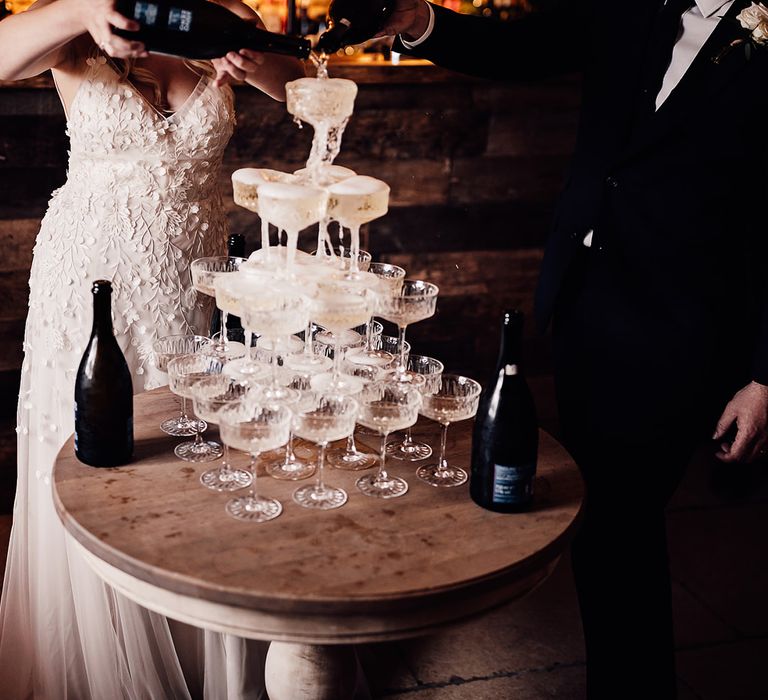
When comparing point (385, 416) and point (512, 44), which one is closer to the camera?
point (385, 416)

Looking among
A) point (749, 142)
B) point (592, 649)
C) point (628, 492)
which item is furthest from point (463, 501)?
point (749, 142)

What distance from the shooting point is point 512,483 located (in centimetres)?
155

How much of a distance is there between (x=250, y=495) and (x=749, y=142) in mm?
1235

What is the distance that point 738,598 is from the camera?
2.96m

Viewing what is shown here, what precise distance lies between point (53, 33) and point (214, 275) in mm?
701

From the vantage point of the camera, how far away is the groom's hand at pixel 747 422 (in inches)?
76.5

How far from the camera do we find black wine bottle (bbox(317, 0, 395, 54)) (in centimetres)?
175

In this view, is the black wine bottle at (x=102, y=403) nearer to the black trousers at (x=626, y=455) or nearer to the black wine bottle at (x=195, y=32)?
the black wine bottle at (x=195, y=32)

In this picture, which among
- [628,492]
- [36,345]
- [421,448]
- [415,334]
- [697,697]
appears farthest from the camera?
[415,334]

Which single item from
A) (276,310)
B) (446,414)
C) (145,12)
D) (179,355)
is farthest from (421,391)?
(145,12)

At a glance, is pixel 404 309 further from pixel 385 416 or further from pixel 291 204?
pixel 291 204

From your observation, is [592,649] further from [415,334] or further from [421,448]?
[415,334]

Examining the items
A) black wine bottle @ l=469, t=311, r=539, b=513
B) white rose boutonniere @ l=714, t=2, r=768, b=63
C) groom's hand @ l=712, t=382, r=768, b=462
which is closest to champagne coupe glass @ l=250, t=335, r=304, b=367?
black wine bottle @ l=469, t=311, r=539, b=513

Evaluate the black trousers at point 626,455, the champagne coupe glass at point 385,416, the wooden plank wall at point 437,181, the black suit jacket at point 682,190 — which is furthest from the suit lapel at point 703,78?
the wooden plank wall at point 437,181
